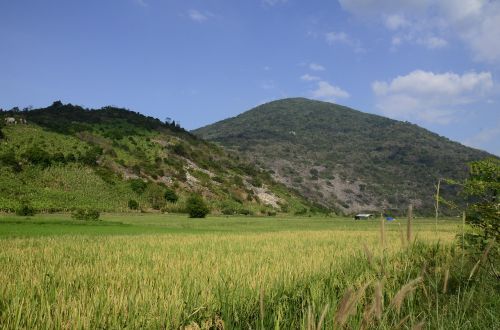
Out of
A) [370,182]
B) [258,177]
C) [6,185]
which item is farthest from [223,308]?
[370,182]

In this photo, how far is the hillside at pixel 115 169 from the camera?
58844mm

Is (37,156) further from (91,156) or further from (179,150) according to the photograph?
(179,150)

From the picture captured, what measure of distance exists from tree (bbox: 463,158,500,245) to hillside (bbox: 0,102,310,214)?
138 ft

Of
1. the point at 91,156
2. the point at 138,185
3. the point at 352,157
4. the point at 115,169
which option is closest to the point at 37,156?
the point at 91,156

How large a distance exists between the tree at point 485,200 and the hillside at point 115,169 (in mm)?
41938

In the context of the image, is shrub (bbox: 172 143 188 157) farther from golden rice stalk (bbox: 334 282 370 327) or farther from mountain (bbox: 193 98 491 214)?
golden rice stalk (bbox: 334 282 370 327)

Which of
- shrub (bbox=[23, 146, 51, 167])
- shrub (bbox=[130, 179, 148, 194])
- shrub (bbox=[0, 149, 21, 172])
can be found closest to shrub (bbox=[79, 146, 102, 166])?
shrub (bbox=[23, 146, 51, 167])

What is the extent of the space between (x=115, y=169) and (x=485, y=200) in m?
70.9

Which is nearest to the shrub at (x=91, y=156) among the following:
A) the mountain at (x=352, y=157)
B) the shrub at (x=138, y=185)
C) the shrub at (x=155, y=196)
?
the shrub at (x=138, y=185)

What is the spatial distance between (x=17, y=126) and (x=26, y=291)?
82.1 metres

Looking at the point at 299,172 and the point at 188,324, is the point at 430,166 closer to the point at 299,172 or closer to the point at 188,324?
the point at 299,172

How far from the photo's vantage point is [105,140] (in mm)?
86688

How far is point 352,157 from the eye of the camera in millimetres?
150375

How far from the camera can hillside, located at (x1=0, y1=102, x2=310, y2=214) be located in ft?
193
